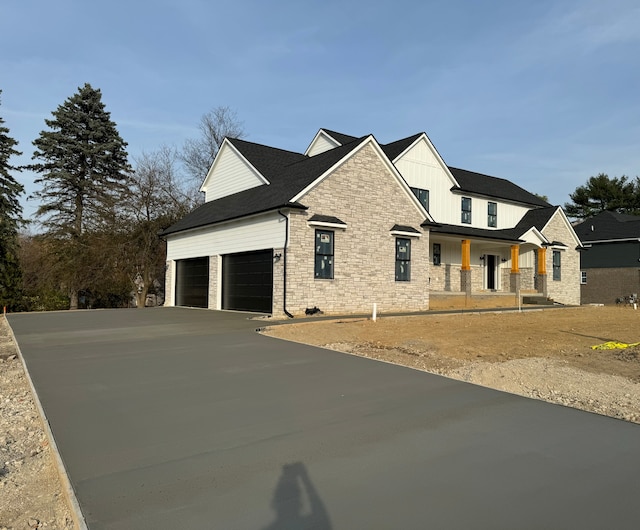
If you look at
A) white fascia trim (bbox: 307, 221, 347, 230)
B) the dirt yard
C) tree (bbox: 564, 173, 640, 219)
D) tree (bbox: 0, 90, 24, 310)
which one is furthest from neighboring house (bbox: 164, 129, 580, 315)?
tree (bbox: 564, 173, 640, 219)

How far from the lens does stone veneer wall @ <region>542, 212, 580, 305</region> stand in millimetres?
29489

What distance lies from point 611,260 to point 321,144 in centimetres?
2712

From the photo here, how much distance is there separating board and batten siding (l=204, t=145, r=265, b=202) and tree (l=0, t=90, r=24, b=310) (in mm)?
11305

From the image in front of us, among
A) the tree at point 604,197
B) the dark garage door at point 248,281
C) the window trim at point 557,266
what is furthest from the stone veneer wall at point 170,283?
the tree at point 604,197

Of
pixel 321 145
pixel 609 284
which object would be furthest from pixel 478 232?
pixel 609 284

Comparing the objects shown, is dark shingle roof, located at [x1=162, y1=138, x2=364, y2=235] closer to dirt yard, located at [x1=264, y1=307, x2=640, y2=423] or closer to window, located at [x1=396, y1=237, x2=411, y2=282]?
window, located at [x1=396, y1=237, x2=411, y2=282]

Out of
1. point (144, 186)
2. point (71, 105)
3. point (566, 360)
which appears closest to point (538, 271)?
point (566, 360)

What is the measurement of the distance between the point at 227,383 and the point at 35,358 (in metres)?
4.53

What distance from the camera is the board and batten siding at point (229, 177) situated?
23.9 m

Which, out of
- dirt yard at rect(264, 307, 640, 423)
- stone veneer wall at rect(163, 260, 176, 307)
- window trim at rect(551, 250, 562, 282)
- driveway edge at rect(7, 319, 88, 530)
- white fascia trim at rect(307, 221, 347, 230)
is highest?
white fascia trim at rect(307, 221, 347, 230)

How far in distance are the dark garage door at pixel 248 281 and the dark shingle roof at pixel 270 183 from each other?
182cm

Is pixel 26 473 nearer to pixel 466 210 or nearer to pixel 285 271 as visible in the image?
pixel 285 271

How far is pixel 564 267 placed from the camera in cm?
3055

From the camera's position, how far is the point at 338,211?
61.5ft
